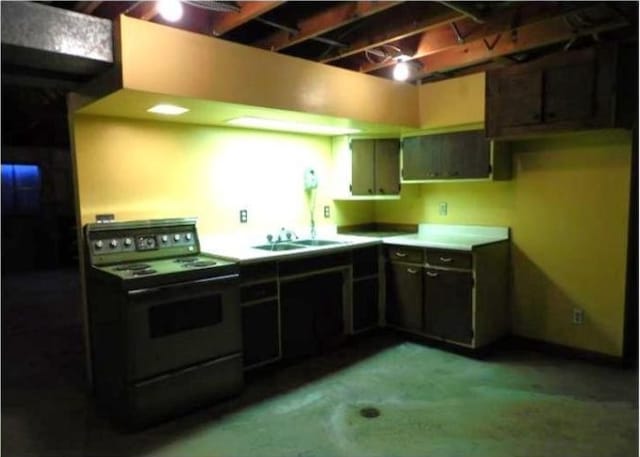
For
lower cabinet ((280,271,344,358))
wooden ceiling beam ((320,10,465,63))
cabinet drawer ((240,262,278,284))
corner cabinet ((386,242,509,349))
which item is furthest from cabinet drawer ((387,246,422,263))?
wooden ceiling beam ((320,10,465,63))

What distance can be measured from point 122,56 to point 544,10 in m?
2.57

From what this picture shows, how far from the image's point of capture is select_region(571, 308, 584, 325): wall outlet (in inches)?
142

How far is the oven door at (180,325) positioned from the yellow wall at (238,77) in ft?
3.83

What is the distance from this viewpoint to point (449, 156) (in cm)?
402

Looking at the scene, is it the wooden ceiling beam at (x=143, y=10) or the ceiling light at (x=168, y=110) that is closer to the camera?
the wooden ceiling beam at (x=143, y=10)

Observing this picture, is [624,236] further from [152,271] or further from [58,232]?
[58,232]

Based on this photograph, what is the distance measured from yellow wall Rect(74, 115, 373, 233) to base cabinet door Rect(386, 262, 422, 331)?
38.0 inches

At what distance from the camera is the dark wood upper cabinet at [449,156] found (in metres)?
3.81

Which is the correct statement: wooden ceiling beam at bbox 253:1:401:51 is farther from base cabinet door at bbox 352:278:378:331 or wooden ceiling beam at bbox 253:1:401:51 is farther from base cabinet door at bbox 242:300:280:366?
base cabinet door at bbox 352:278:378:331

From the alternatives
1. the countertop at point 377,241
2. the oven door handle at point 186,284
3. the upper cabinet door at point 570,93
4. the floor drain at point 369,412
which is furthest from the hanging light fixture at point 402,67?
the floor drain at point 369,412

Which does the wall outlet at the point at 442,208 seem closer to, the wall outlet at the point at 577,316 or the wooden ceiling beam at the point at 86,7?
the wall outlet at the point at 577,316

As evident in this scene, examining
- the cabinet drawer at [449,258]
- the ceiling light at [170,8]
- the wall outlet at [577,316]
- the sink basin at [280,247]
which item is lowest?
the wall outlet at [577,316]

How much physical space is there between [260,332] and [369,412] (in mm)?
964

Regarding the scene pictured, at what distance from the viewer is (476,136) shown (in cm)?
387
